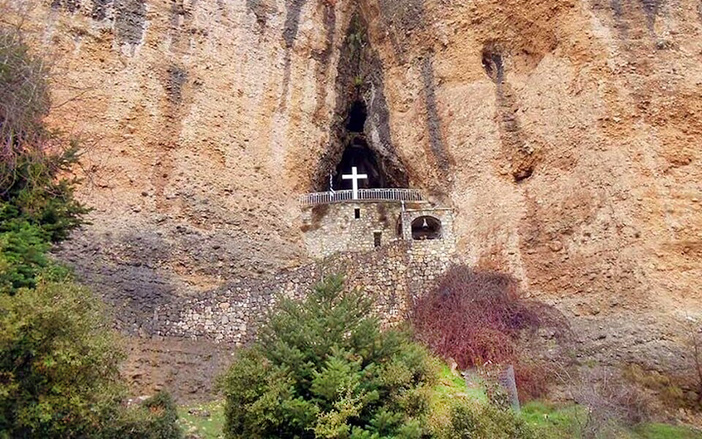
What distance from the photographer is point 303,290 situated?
1502 cm

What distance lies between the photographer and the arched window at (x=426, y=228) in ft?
62.6

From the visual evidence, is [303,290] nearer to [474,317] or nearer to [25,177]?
[474,317]

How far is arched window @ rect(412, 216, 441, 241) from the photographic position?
1909 cm

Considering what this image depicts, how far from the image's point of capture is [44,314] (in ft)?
21.1

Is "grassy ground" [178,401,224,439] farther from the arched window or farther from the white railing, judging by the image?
the white railing

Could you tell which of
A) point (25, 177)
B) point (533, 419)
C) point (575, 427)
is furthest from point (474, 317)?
point (25, 177)

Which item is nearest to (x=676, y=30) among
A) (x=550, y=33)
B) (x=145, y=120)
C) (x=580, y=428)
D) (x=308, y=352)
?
(x=550, y=33)

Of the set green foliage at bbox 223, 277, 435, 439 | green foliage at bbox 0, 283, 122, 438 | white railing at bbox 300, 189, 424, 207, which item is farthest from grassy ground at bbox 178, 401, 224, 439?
white railing at bbox 300, 189, 424, 207

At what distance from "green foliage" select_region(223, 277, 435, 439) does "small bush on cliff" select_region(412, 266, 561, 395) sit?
4.75 meters

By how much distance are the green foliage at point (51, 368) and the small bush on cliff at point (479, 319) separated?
27.3ft

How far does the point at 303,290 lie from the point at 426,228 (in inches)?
250

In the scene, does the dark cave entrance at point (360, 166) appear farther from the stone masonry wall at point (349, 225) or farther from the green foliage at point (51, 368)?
the green foliage at point (51, 368)

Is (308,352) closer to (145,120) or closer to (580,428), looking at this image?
(580,428)

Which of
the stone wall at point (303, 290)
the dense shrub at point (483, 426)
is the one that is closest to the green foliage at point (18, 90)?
the dense shrub at point (483, 426)
